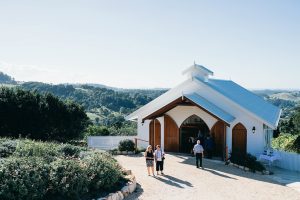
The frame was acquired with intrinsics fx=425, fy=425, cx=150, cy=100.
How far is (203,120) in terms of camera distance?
1063 inches

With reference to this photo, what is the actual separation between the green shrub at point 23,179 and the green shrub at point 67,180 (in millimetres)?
278

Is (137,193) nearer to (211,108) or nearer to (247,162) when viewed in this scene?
(247,162)

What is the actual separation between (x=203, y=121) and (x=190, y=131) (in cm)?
133

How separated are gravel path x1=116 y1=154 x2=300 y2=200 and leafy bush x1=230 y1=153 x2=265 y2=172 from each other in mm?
620

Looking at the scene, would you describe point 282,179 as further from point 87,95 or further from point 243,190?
point 87,95

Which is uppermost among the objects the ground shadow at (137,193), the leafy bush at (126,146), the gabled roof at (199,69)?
the gabled roof at (199,69)

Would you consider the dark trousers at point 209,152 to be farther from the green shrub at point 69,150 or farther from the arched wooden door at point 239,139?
the green shrub at point 69,150

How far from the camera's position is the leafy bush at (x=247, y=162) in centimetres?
2183

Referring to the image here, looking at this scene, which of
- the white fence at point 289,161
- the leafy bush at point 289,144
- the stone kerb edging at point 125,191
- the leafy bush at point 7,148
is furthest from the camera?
the leafy bush at point 289,144

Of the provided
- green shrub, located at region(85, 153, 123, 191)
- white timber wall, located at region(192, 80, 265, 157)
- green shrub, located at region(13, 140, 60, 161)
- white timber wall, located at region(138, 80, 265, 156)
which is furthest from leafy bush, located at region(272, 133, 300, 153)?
green shrub, located at region(13, 140, 60, 161)

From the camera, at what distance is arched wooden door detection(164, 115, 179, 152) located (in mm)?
27938

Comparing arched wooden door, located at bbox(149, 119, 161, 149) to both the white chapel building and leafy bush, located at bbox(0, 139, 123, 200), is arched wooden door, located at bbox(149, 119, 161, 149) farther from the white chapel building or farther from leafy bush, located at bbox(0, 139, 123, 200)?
leafy bush, located at bbox(0, 139, 123, 200)

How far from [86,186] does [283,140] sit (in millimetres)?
25093

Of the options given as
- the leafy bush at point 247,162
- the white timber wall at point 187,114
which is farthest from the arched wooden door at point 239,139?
the leafy bush at point 247,162
